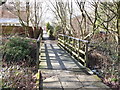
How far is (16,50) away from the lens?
5.29m

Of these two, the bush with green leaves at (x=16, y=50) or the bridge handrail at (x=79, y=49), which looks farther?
the bush with green leaves at (x=16, y=50)

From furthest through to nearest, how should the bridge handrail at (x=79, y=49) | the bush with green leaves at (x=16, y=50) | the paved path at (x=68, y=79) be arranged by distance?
the bush with green leaves at (x=16, y=50)
the bridge handrail at (x=79, y=49)
the paved path at (x=68, y=79)

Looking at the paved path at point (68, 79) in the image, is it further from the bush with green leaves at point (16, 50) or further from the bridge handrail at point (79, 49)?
the bush with green leaves at point (16, 50)

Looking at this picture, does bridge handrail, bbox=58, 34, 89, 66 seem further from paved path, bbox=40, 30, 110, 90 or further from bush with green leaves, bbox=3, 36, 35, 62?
bush with green leaves, bbox=3, 36, 35, 62

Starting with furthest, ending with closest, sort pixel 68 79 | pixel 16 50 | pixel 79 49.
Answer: pixel 16 50, pixel 79 49, pixel 68 79

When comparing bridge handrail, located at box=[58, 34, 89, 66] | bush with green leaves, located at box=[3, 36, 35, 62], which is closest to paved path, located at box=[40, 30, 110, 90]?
bridge handrail, located at box=[58, 34, 89, 66]

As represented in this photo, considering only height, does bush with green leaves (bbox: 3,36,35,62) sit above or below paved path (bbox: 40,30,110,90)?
above

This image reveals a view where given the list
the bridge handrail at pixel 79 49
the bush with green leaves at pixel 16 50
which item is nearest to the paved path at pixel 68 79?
the bridge handrail at pixel 79 49

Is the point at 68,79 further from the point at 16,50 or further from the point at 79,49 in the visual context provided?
the point at 16,50

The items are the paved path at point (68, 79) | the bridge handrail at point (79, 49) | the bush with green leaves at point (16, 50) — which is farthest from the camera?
the bush with green leaves at point (16, 50)

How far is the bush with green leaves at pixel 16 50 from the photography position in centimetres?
494

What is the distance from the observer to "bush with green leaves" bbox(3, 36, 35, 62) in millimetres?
4941

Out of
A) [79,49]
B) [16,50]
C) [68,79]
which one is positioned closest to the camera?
[68,79]

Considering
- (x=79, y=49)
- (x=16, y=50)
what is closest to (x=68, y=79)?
(x=79, y=49)
